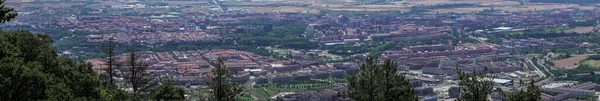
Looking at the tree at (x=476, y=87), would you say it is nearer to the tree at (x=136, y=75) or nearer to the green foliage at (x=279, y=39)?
the tree at (x=136, y=75)

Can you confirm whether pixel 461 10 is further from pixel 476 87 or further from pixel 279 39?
pixel 476 87

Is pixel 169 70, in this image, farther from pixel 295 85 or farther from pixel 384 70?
pixel 384 70

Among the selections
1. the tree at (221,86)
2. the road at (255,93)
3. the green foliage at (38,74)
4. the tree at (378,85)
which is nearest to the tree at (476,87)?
the tree at (378,85)

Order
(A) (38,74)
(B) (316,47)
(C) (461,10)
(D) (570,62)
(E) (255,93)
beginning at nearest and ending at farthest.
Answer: (A) (38,74)
(E) (255,93)
(D) (570,62)
(B) (316,47)
(C) (461,10)

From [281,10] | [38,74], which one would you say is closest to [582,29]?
[281,10]

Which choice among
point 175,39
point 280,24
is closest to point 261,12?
point 280,24
